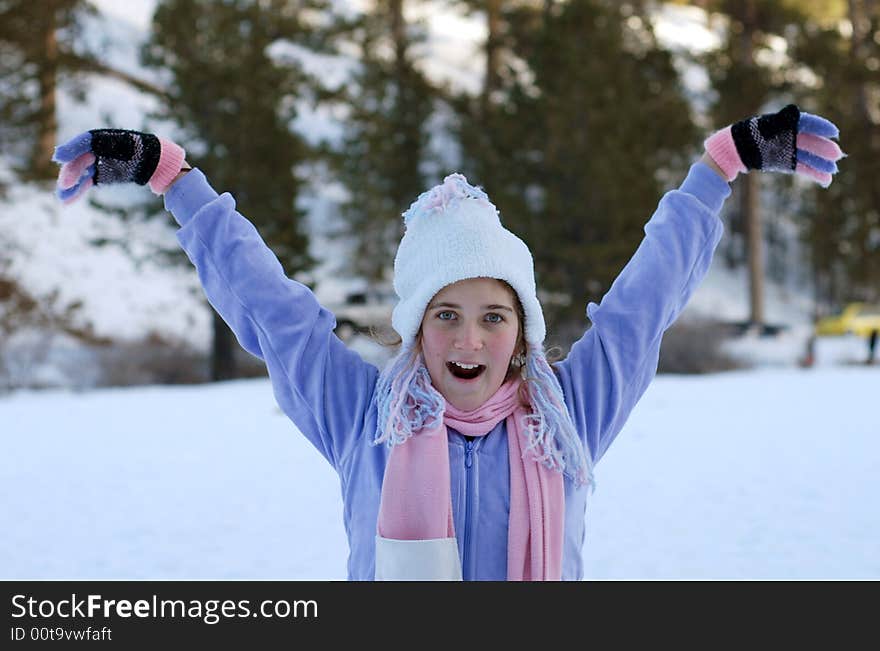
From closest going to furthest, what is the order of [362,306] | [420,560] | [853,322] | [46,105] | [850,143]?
[420,560], [46,105], [362,306], [850,143], [853,322]

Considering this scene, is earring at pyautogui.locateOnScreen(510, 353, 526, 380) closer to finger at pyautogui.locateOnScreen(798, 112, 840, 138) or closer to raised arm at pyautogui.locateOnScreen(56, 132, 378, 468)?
raised arm at pyautogui.locateOnScreen(56, 132, 378, 468)

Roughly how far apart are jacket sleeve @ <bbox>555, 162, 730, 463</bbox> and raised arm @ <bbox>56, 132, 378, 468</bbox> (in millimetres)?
442

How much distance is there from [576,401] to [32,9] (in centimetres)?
1598

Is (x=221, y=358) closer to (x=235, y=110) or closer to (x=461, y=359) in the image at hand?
(x=235, y=110)

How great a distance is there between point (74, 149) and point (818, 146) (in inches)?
60.9

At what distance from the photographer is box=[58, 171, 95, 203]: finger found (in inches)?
91.7

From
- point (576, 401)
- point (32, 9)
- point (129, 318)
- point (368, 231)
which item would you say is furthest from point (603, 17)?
point (576, 401)

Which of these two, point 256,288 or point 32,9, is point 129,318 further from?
point 256,288

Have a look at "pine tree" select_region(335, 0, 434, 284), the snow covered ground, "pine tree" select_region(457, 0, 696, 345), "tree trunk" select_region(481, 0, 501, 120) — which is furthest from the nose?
"tree trunk" select_region(481, 0, 501, 120)

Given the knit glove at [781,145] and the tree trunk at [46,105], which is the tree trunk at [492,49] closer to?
the tree trunk at [46,105]

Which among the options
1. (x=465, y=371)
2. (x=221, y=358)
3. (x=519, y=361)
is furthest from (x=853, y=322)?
(x=465, y=371)

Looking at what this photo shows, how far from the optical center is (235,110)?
16.9 metres

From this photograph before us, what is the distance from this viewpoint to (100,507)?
280 inches

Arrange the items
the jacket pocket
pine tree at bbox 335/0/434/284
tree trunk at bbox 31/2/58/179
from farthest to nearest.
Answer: pine tree at bbox 335/0/434/284 < tree trunk at bbox 31/2/58/179 < the jacket pocket
